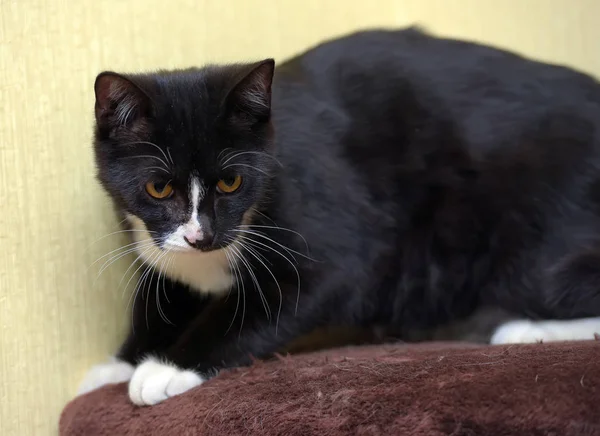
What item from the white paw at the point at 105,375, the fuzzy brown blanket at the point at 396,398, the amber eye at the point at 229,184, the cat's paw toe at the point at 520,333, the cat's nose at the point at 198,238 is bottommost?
the white paw at the point at 105,375

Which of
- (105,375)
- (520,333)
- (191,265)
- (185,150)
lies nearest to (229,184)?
(185,150)

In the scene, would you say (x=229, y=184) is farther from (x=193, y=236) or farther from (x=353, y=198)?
(x=353, y=198)

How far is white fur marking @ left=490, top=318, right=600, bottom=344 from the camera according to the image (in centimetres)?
115

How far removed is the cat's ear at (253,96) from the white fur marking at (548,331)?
0.60 metres

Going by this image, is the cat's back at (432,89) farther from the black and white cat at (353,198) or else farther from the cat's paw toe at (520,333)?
the cat's paw toe at (520,333)

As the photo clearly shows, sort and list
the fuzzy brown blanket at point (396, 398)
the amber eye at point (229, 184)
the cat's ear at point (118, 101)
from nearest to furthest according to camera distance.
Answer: the fuzzy brown blanket at point (396, 398)
the cat's ear at point (118, 101)
the amber eye at point (229, 184)

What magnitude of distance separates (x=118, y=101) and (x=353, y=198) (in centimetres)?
47

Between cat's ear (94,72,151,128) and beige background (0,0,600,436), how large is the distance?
0.19m

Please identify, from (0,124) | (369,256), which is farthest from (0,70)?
(369,256)

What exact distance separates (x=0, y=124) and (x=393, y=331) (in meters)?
0.87

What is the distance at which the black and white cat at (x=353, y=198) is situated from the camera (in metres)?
1.04

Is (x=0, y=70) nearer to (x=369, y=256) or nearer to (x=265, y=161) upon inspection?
(x=265, y=161)

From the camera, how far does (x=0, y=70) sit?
109cm

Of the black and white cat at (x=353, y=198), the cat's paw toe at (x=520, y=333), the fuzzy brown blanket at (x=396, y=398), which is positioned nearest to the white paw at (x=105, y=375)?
the black and white cat at (x=353, y=198)
